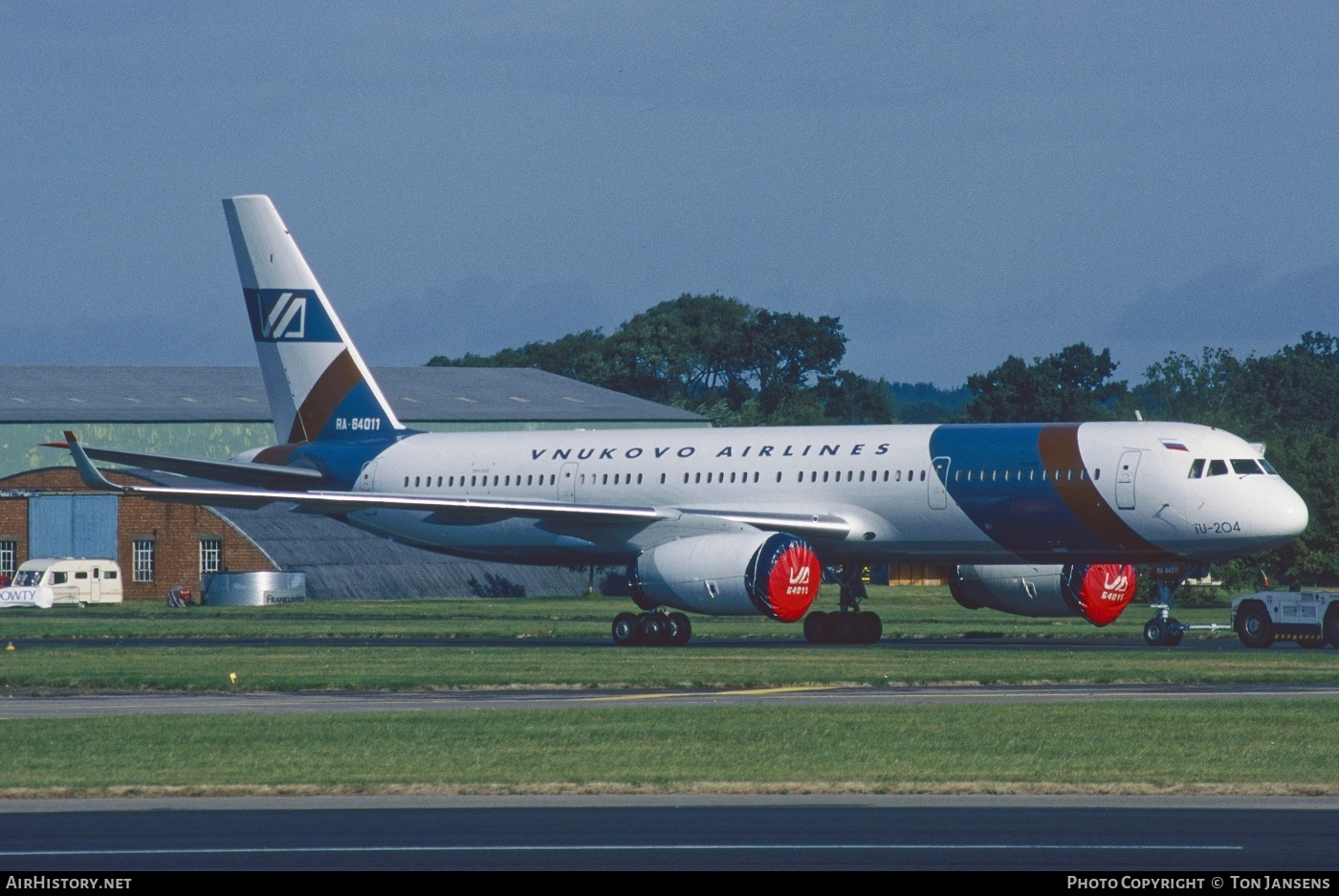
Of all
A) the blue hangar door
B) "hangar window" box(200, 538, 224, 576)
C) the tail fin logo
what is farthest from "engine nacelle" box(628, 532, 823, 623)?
the blue hangar door

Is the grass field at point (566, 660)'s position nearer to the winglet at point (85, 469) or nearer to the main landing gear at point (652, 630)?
the main landing gear at point (652, 630)

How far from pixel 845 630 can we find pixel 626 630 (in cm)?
508

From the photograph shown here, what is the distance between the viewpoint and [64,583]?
260 feet

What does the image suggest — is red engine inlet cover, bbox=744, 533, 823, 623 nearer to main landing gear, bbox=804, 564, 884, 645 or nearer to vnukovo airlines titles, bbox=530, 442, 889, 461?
main landing gear, bbox=804, 564, 884, 645

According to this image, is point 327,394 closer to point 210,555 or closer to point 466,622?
point 466,622

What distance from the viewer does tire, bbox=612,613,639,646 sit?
44.7 m

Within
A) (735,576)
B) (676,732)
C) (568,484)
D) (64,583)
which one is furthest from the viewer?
(64,583)

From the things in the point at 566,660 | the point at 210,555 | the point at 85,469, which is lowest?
the point at 566,660

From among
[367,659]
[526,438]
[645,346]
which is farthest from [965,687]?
[645,346]

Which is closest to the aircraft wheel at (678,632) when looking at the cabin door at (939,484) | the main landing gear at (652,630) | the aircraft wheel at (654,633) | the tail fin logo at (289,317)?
the main landing gear at (652,630)

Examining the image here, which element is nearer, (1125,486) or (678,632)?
(1125,486)

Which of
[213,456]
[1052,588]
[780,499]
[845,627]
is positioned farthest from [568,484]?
[213,456]

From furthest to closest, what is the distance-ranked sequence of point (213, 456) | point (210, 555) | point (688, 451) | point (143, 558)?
point (213, 456) < point (143, 558) < point (210, 555) < point (688, 451)
